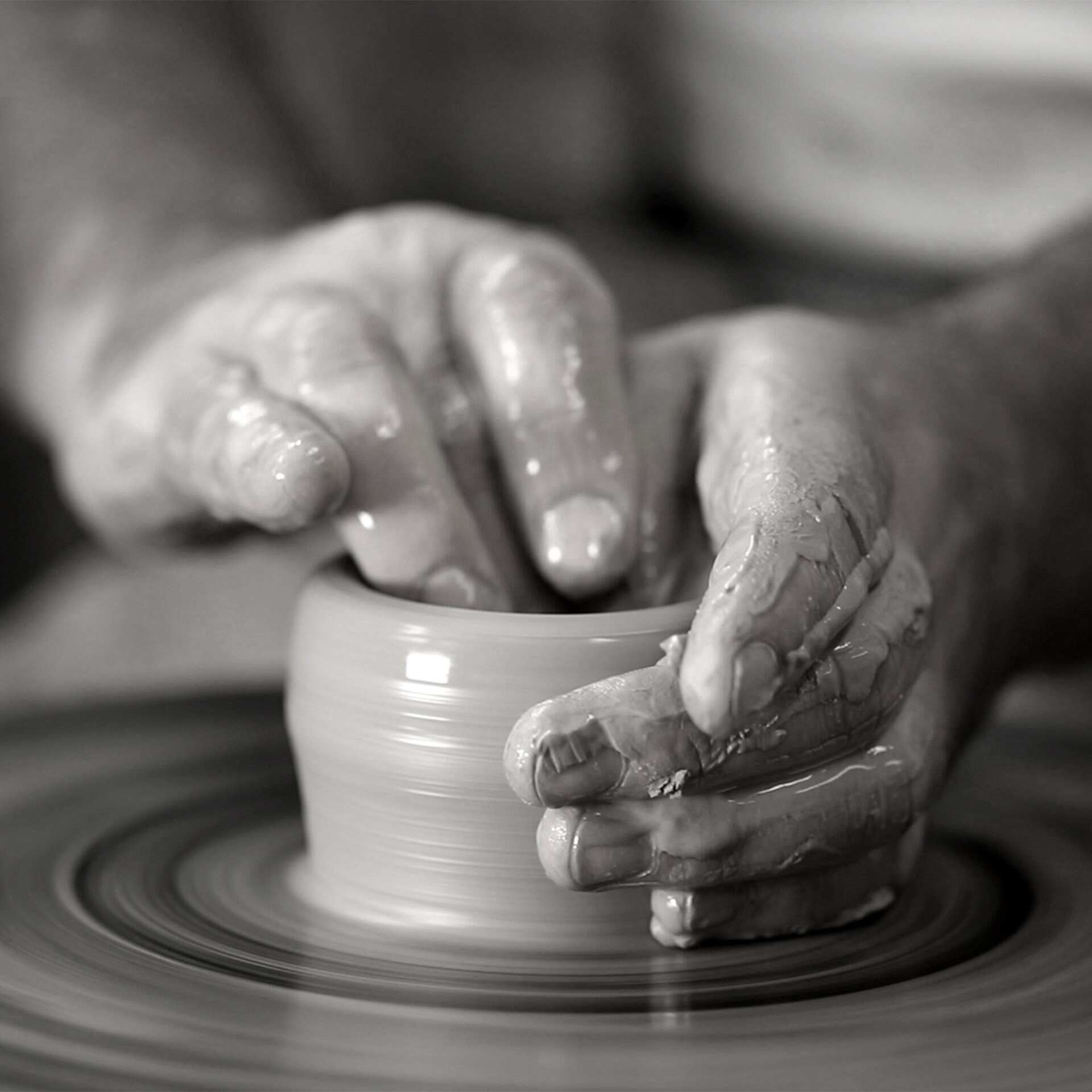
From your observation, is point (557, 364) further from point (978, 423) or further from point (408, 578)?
point (978, 423)

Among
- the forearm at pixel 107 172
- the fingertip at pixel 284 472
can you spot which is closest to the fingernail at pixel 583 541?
the fingertip at pixel 284 472

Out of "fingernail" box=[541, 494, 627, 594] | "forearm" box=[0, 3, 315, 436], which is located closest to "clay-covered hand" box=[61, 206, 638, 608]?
"fingernail" box=[541, 494, 627, 594]

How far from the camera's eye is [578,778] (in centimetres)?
74

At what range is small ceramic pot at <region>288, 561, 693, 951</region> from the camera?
0.85 meters

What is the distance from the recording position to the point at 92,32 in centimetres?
172

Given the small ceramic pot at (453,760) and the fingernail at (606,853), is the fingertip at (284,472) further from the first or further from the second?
the fingernail at (606,853)

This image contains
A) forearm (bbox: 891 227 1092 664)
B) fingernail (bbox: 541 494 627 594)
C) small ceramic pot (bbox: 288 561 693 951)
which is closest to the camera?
small ceramic pot (bbox: 288 561 693 951)

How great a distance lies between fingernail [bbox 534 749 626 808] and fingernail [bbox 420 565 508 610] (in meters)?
0.22

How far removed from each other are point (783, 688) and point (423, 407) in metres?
0.32

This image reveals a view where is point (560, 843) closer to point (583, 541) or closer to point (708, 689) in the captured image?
point (708, 689)

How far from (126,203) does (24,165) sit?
Result: 0.16 m

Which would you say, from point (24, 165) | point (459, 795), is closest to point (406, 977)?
point (459, 795)

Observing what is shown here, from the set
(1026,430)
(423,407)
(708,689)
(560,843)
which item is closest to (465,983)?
(560,843)

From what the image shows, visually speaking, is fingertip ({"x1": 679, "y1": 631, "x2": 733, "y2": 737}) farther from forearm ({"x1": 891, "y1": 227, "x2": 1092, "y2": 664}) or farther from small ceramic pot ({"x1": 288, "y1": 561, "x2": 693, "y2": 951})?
forearm ({"x1": 891, "y1": 227, "x2": 1092, "y2": 664})
